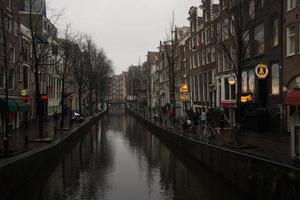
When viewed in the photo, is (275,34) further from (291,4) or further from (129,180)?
(129,180)

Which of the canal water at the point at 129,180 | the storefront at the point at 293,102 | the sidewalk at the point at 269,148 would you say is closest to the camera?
the canal water at the point at 129,180

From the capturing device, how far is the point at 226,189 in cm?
1809

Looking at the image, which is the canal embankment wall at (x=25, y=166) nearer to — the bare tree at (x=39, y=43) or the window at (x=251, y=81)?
the bare tree at (x=39, y=43)

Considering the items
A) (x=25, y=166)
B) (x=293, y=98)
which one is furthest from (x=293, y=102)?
(x=25, y=166)

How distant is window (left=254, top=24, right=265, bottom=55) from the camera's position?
34062 mm

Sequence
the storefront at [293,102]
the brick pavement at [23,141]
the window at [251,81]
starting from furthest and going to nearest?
the window at [251,81] < the storefront at [293,102] < the brick pavement at [23,141]

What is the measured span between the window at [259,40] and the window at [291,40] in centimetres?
466

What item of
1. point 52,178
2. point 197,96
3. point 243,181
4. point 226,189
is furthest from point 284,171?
point 197,96

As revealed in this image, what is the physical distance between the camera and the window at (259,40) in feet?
112

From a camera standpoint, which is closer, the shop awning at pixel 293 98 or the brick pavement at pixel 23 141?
the brick pavement at pixel 23 141

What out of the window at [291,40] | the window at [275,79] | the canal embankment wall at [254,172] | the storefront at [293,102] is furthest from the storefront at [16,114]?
the window at [291,40]

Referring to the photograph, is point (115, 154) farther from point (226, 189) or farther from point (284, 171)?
point (284, 171)

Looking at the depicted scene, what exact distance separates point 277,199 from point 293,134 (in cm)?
278

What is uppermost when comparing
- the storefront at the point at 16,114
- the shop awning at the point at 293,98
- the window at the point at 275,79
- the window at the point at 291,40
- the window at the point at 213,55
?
the window at the point at 213,55
